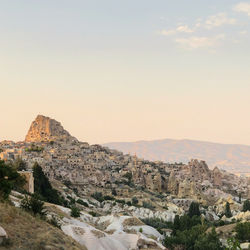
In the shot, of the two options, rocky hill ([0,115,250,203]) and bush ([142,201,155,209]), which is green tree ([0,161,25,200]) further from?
rocky hill ([0,115,250,203])

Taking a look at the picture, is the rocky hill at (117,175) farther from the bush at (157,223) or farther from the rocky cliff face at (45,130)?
the bush at (157,223)

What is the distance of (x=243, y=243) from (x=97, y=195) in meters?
44.4

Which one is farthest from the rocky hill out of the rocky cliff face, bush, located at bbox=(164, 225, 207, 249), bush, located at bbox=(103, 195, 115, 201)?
bush, located at bbox=(164, 225, 207, 249)

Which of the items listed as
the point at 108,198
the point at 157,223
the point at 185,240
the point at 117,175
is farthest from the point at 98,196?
the point at 185,240

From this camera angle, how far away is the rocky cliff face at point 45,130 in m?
152

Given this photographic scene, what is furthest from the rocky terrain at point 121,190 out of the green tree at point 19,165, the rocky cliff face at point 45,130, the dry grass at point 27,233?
the dry grass at point 27,233

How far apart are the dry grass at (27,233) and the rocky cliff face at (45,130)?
130292 mm

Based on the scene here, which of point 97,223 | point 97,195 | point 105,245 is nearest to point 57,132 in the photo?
point 97,195

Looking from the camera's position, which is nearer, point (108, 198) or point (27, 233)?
point (27, 233)

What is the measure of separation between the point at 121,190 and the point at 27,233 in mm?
68747

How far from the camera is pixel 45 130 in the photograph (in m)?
155

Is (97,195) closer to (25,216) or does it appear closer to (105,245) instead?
(105,245)

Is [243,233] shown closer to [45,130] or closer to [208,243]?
[208,243]

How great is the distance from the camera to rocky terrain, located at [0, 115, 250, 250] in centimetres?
3594
